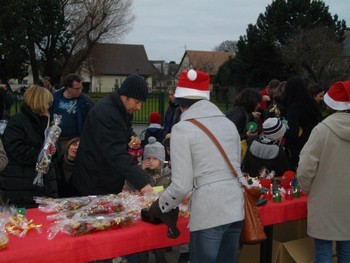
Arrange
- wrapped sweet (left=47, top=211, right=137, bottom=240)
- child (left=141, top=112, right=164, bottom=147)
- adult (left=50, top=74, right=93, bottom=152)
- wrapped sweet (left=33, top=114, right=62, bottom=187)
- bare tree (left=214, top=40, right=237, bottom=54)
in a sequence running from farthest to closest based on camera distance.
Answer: bare tree (left=214, top=40, right=237, bottom=54)
child (left=141, top=112, right=164, bottom=147)
adult (left=50, top=74, right=93, bottom=152)
wrapped sweet (left=33, top=114, right=62, bottom=187)
wrapped sweet (left=47, top=211, right=137, bottom=240)

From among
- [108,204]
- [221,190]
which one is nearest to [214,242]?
[221,190]

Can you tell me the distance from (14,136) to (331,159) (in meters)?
2.40

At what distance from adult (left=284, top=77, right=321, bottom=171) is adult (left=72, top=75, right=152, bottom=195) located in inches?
120

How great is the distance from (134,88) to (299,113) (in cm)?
318

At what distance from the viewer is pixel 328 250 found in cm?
288

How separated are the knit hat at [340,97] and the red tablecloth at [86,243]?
4.29 feet

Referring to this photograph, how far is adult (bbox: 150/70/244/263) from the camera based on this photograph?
85.2 inches

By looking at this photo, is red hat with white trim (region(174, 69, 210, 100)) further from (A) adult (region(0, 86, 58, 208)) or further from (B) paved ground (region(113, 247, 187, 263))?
(B) paved ground (region(113, 247, 187, 263))

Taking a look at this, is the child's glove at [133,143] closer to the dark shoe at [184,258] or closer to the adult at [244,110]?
the dark shoe at [184,258]

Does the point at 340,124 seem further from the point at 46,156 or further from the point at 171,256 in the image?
the point at 171,256

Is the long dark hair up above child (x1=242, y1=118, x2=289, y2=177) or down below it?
above

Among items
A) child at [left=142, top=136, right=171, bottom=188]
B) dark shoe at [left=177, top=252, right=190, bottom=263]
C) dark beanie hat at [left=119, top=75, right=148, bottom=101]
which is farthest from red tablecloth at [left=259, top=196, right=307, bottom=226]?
dark shoe at [left=177, top=252, right=190, bottom=263]

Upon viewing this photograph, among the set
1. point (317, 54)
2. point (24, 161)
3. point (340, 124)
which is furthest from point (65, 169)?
point (317, 54)

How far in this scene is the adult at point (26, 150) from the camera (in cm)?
320
